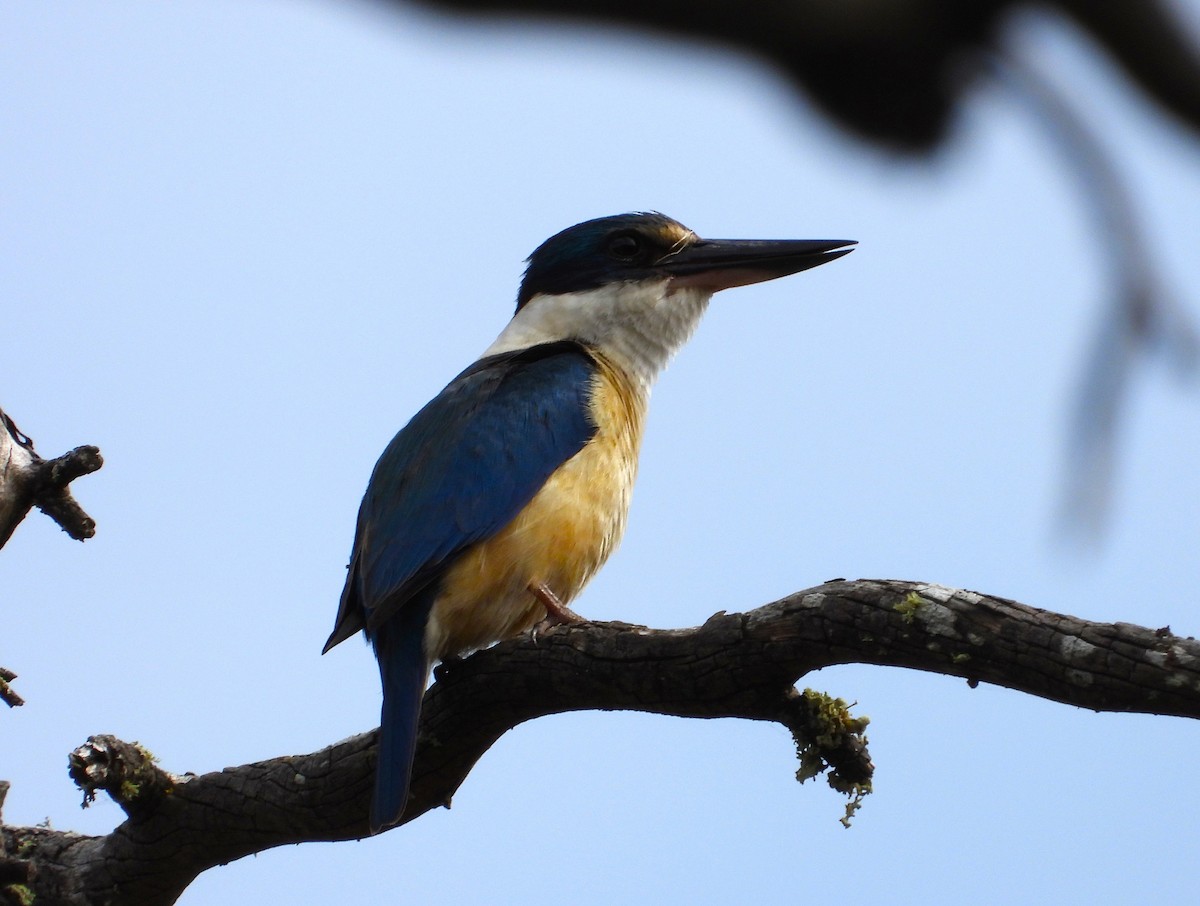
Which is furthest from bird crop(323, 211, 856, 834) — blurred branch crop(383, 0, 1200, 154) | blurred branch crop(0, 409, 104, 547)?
blurred branch crop(383, 0, 1200, 154)

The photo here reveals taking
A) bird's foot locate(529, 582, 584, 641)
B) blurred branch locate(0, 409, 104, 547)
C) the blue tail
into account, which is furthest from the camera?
bird's foot locate(529, 582, 584, 641)

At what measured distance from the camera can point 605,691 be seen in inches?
143

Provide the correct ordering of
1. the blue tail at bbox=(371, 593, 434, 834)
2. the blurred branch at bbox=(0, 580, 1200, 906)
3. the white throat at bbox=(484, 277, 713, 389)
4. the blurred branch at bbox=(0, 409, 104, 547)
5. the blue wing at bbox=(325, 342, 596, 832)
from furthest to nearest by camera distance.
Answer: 1. the white throat at bbox=(484, 277, 713, 389)
2. the blurred branch at bbox=(0, 409, 104, 547)
3. the blue wing at bbox=(325, 342, 596, 832)
4. the blue tail at bbox=(371, 593, 434, 834)
5. the blurred branch at bbox=(0, 580, 1200, 906)

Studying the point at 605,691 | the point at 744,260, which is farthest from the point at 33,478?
the point at 744,260

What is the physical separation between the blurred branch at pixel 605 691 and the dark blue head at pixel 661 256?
2.13 m

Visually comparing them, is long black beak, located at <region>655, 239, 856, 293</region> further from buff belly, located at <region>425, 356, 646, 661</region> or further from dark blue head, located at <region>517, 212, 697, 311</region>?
buff belly, located at <region>425, 356, 646, 661</region>

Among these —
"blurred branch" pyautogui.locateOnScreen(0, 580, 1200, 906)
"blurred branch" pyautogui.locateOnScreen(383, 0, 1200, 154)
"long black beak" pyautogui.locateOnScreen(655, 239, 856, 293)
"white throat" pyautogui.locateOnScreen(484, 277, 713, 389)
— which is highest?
"long black beak" pyautogui.locateOnScreen(655, 239, 856, 293)

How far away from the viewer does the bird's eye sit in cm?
579

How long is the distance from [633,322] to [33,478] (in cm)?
235

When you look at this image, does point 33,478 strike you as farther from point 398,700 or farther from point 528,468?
point 528,468

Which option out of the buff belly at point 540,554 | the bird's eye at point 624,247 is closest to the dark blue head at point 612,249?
the bird's eye at point 624,247

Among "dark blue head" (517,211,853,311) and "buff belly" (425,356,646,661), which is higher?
"dark blue head" (517,211,853,311)

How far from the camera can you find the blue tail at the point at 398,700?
3713 mm

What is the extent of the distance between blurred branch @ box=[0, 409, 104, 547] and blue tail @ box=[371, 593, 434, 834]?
3.25 feet
